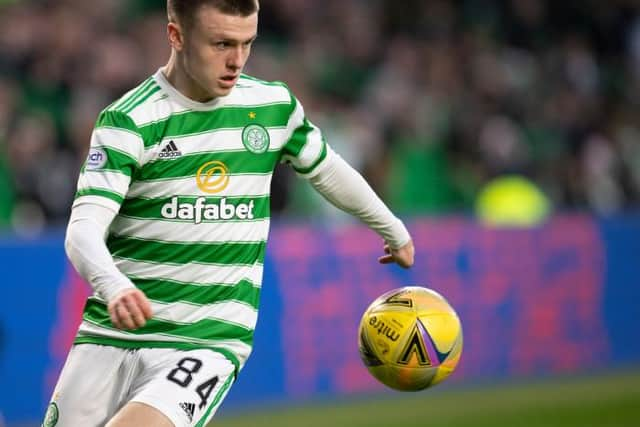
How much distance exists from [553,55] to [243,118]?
12216 millimetres

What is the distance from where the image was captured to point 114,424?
4.86 metres

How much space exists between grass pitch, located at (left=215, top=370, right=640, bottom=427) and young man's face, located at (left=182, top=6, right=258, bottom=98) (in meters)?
5.04

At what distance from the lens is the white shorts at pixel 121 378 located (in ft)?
16.9

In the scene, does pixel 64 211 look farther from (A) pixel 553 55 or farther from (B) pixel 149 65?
(A) pixel 553 55

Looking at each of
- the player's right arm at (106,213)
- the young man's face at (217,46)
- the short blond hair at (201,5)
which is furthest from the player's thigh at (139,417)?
the short blond hair at (201,5)

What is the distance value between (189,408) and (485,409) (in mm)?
5975

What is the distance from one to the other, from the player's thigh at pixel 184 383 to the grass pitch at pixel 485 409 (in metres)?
4.66

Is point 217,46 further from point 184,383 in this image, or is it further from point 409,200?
point 409,200

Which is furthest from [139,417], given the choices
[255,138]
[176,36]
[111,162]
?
[176,36]

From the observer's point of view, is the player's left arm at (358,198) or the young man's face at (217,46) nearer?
the young man's face at (217,46)

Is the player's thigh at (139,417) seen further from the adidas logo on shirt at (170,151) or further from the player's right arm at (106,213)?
the adidas logo on shirt at (170,151)

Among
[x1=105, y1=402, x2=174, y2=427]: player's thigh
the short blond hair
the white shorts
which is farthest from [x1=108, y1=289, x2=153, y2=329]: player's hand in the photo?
the short blond hair

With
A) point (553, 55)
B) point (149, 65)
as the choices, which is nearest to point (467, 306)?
point (149, 65)

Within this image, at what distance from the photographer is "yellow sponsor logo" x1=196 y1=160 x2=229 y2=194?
5324 millimetres
